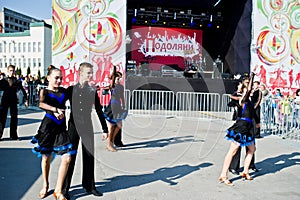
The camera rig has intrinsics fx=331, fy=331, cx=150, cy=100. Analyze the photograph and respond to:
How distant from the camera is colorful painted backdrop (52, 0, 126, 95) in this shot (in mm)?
14852

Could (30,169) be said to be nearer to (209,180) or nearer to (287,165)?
(209,180)

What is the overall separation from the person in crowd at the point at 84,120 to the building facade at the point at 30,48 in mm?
61567

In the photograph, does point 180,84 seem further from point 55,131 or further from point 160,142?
point 55,131

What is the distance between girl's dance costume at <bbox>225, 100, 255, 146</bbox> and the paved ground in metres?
0.68

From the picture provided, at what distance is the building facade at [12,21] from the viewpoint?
310ft

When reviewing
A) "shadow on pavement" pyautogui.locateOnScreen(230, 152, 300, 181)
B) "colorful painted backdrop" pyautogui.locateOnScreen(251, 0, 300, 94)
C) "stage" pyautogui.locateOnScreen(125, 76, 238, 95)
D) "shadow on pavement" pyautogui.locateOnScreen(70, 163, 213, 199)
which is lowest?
"shadow on pavement" pyautogui.locateOnScreen(230, 152, 300, 181)

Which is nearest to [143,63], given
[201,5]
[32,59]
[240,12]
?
[201,5]

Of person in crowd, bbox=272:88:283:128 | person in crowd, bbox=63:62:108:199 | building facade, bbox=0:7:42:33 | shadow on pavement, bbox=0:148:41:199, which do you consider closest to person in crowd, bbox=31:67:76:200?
person in crowd, bbox=63:62:108:199

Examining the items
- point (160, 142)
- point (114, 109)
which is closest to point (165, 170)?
point (114, 109)

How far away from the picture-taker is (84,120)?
4.31 metres

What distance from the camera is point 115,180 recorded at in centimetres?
509

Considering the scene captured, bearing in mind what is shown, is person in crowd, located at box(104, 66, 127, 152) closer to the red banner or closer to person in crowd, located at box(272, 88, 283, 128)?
person in crowd, located at box(272, 88, 283, 128)

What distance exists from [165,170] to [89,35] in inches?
411

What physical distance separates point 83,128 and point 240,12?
48.7 ft
